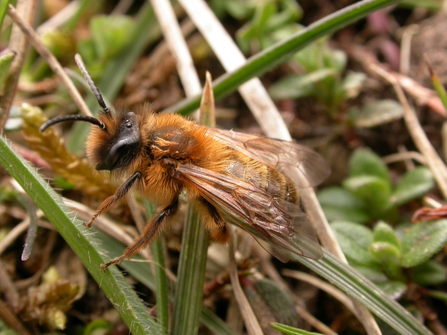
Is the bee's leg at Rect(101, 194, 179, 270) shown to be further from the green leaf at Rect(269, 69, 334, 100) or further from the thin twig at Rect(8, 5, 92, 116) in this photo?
the green leaf at Rect(269, 69, 334, 100)

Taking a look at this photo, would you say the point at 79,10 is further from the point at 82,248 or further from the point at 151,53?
the point at 82,248

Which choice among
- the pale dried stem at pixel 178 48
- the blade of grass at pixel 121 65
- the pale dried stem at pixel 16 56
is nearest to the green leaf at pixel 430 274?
the pale dried stem at pixel 178 48

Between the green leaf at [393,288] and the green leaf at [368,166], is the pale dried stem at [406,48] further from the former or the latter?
the green leaf at [393,288]

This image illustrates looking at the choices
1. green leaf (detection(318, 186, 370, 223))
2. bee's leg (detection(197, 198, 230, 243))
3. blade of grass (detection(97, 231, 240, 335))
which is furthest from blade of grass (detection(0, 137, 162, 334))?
green leaf (detection(318, 186, 370, 223))

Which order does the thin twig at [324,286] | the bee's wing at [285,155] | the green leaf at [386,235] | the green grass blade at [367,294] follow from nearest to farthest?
the green grass blade at [367,294] < the green leaf at [386,235] < the thin twig at [324,286] < the bee's wing at [285,155]

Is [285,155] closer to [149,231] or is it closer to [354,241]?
[354,241]

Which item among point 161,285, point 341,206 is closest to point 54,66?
point 161,285

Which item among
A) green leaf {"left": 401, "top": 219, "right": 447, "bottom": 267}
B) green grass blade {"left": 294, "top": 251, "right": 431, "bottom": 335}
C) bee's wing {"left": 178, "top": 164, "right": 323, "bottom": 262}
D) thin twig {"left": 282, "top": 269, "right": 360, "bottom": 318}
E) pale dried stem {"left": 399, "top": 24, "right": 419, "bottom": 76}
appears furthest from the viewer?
pale dried stem {"left": 399, "top": 24, "right": 419, "bottom": 76}
